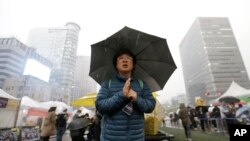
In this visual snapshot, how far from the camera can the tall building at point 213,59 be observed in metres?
131

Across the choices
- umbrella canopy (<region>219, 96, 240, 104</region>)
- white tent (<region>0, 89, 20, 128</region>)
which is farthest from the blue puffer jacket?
umbrella canopy (<region>219, 96, 240, 104</region>)

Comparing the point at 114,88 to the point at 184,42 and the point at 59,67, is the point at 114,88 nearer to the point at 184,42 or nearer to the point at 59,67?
the point at 59,67

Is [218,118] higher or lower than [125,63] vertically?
lower

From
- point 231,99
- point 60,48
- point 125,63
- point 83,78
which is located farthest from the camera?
point 83,78

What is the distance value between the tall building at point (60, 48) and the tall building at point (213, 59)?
94830mm

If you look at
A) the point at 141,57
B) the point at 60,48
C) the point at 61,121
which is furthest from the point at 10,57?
the point at 141,57

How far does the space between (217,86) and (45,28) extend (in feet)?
450

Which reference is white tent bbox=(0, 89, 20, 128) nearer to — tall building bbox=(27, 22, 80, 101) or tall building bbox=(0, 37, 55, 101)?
tall building bbox=(0, 37, 55, 101)

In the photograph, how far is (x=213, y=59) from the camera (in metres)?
138

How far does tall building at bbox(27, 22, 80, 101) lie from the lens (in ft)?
412

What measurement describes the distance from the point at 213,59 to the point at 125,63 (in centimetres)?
15083

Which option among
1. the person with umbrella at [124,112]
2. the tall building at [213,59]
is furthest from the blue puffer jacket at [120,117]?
the tall building at [213,59]

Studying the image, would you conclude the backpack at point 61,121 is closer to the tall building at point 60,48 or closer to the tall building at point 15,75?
the tall building at point 15,75

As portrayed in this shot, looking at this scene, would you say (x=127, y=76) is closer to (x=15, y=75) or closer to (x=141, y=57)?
(x=141, y=57)
